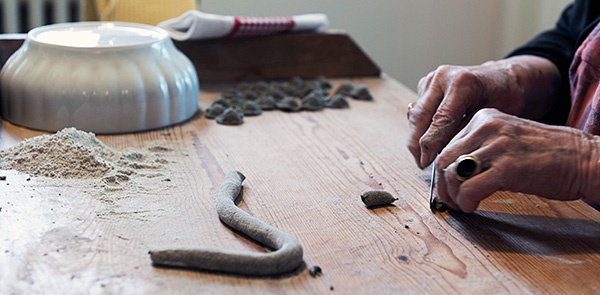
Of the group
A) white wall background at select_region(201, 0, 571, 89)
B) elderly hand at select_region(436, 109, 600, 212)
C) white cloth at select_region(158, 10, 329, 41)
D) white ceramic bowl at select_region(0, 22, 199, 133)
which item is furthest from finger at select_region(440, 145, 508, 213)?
white wall background at select_region(201, 0, 571, 89)

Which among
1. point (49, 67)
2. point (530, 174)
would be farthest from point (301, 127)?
point (530, 174)

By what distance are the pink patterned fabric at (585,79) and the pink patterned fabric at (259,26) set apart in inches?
27.5

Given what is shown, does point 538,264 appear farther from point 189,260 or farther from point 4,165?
point 4,165

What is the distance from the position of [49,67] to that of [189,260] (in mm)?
671

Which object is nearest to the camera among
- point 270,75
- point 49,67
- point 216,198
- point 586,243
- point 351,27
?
point 586,243

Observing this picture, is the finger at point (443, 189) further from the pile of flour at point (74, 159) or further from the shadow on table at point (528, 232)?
the pile of flour at point (74, 159)

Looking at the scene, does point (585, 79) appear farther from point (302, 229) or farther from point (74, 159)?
point (74, 159)

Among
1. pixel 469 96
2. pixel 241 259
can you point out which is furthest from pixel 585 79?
pixel 241 259

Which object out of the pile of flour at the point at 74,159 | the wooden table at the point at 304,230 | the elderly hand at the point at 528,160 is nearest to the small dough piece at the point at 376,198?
the wooden table at the point at 304,230

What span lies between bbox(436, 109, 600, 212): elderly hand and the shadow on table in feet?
0.15

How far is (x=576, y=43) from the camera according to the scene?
1435 millimetres

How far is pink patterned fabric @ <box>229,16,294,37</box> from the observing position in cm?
173

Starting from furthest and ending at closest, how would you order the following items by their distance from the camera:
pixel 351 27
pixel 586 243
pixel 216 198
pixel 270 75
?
pixel 351 27 → pixel 270 75 → pixel 216 198 → pixel 586 243

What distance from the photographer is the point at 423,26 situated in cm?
313
